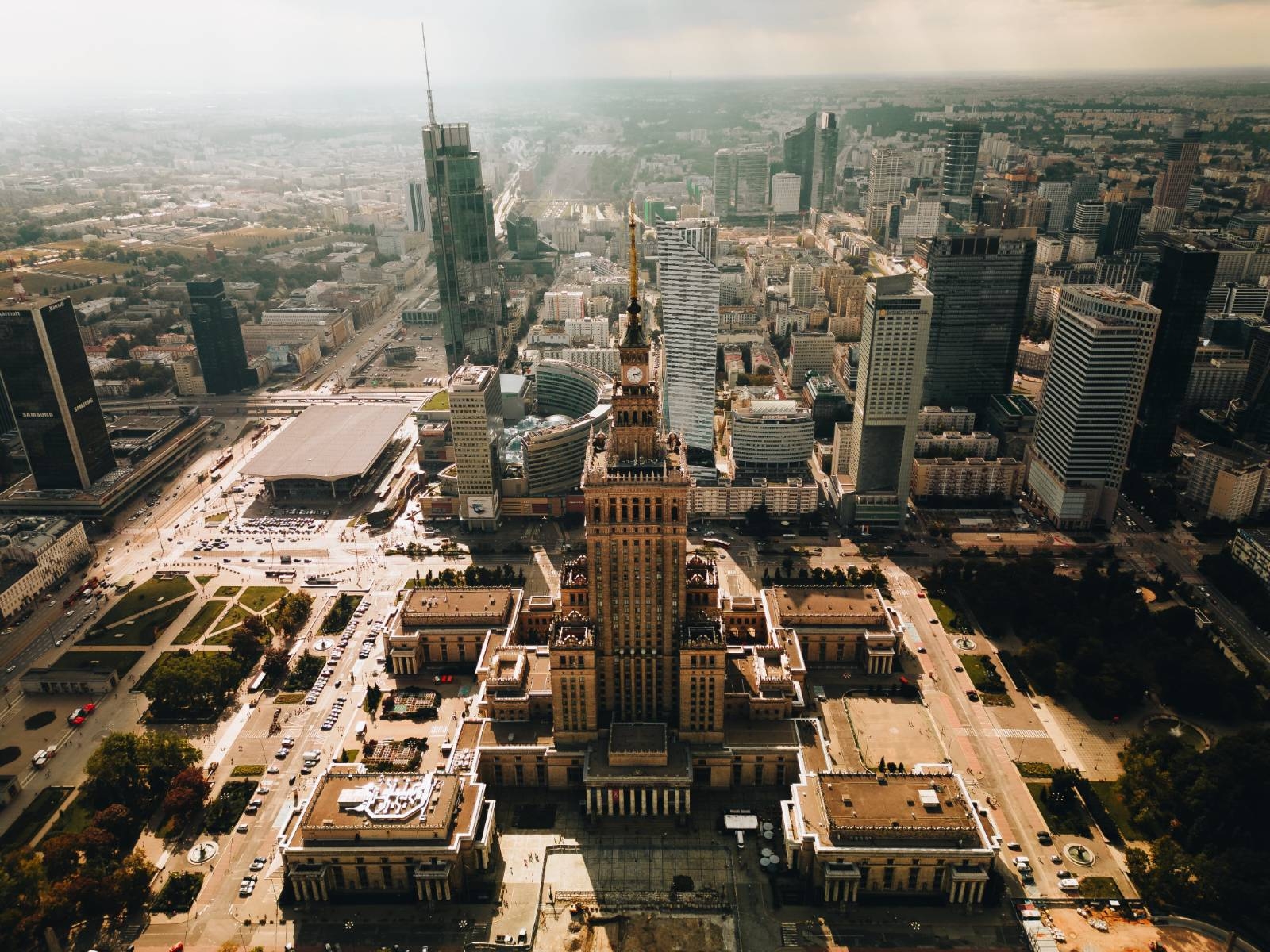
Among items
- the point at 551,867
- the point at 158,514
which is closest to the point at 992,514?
the point at 551,867

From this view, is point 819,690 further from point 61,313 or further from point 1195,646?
point 61,313

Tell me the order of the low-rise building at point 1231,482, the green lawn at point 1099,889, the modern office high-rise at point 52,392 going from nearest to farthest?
the green lawn at point 1099,889
the low-rise building at point 1231,482
the modern office high-rise at point 52,392

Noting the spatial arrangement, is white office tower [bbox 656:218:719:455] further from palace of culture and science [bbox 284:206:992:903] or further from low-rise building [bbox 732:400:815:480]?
palace of culture and science [bbox 284:206:992:903]

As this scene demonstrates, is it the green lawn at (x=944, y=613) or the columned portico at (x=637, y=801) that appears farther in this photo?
the green lawn at (x=944, y=613)

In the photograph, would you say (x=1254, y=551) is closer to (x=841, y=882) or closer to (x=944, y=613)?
(x=944, y=613)

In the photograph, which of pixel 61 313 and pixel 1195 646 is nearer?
pixel 1195 646

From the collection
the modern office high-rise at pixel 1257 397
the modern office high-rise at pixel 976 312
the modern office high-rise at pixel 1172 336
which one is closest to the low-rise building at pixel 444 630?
the modern office high-rise at pixel 976 312

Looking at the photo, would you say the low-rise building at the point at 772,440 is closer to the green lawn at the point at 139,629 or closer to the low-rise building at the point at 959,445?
the low-rise building at the point at 959,445
